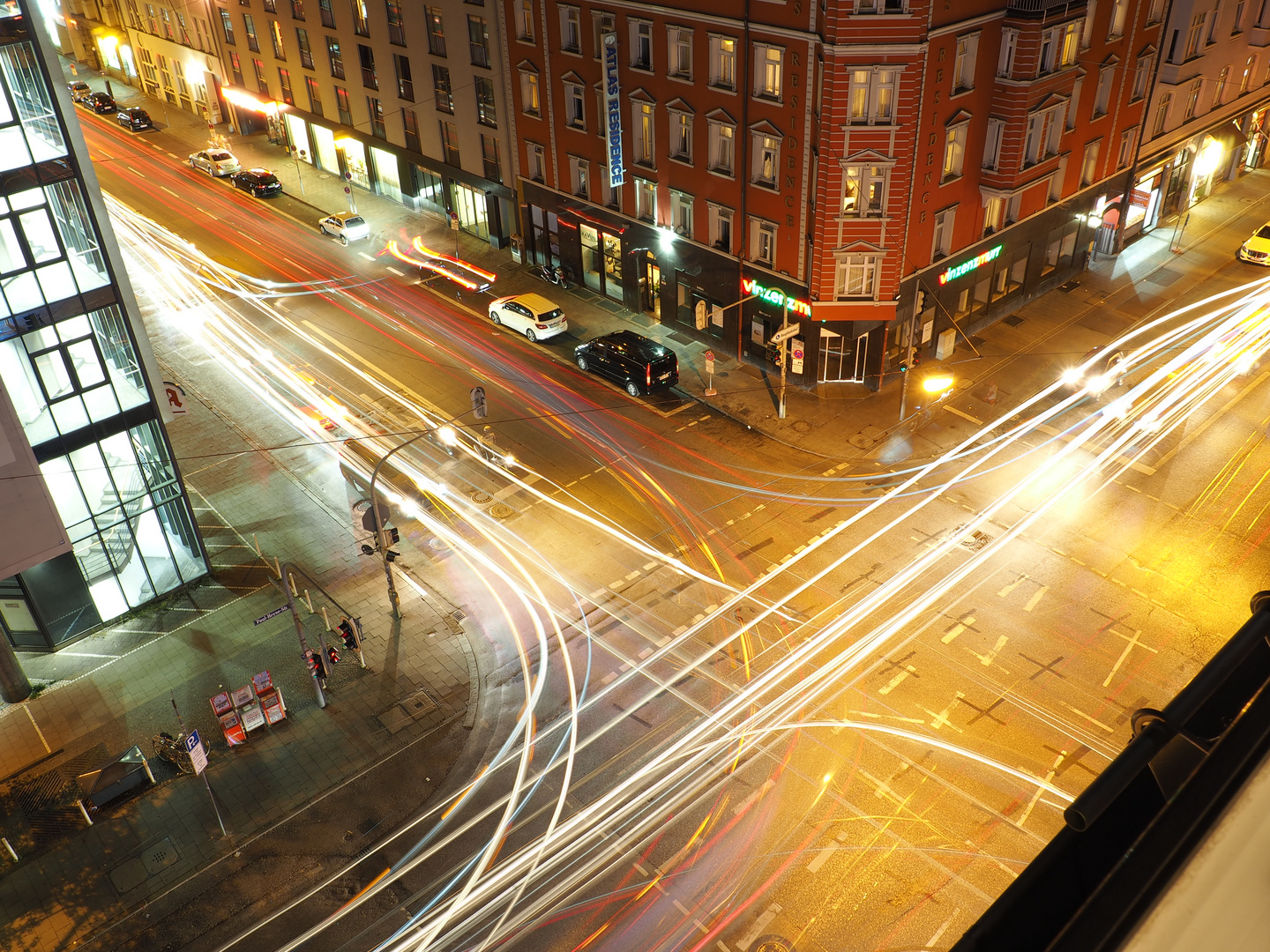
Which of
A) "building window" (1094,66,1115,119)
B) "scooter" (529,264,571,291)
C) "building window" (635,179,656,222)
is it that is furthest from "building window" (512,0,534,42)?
"building window" (1094,66,1115,119)

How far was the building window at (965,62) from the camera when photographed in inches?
1539

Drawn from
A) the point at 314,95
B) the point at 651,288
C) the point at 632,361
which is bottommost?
the point at 632,361

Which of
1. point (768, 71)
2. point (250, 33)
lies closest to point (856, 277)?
point (768, 71)

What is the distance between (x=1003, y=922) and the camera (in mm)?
6273

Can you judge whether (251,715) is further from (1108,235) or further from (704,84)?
(1108,235)

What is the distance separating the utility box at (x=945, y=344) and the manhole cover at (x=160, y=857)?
118ft

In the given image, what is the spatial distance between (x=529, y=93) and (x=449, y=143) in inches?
342

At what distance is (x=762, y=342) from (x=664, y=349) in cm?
474

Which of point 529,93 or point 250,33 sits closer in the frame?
point 529,93

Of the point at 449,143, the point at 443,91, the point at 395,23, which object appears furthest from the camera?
the point at 449,143

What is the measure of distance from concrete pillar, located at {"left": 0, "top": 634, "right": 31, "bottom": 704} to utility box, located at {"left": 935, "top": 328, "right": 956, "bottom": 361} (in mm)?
37644

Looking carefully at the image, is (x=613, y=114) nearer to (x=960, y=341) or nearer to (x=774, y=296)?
(x=774, y=296)

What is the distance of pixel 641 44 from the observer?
4403cm

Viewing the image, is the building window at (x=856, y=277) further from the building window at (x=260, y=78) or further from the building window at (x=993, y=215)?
the building window at (x=260, y=78)
